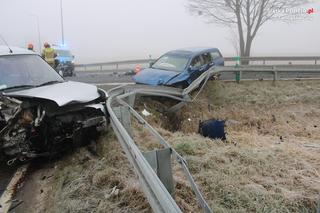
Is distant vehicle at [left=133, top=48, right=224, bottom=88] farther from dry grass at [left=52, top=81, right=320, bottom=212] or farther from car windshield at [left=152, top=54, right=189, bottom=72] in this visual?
dry grass at [left=52, top=81, right=320, bottom=212]

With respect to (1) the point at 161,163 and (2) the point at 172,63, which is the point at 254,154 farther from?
(2) the point at 172,63

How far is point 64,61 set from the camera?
74.5 ft

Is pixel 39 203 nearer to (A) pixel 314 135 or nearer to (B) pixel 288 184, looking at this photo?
(B) pixel 288 184

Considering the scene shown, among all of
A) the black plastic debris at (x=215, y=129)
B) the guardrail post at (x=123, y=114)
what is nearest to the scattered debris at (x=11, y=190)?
the guardrail post at (x=123, y=114)

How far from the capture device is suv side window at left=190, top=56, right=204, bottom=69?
534 inches

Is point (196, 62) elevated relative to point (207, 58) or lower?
lower

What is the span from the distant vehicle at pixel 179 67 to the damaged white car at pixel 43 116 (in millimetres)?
5582

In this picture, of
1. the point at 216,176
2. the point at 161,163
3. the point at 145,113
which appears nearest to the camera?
the point at 161,163

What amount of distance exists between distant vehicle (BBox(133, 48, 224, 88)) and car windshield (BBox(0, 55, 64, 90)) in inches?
198

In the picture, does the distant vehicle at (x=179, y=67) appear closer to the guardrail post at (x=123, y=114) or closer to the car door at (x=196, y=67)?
the car door at (x=196, y=67)

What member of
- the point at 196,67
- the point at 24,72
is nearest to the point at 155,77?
the point at 196,67

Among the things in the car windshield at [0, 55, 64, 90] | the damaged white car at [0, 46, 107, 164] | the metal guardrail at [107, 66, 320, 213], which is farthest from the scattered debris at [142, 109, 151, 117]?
the damaged white car at [0, 46, 107, 164]

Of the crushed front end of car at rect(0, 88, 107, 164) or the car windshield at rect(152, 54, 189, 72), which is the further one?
the car windshield at rect(152, 54, 189, 72)

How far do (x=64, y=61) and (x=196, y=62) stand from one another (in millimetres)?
11508
